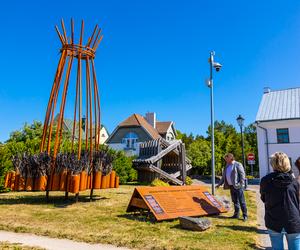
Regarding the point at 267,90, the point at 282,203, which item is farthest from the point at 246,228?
the point at 267,90

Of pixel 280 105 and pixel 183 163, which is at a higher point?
pixel 280 105

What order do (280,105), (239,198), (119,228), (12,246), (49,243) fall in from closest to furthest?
(12,246), (49,243), (119,228), (239,198), (280,105)

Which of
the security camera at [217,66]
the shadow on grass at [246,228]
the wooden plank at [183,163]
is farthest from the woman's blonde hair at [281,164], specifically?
the wooden plank at [183,163]

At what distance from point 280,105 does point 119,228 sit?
82.9 feet

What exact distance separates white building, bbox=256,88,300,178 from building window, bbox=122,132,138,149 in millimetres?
15804

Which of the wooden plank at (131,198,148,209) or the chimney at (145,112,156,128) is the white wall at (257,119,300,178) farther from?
the wooden plank at (131,198,148,209)

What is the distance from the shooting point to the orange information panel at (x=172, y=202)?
23.4ft

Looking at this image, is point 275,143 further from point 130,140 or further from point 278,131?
point 130,140

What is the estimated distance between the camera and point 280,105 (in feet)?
89.9

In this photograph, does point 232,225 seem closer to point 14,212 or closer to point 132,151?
point 14,212

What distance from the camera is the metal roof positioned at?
25.7 m

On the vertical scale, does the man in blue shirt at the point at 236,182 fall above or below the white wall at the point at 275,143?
below

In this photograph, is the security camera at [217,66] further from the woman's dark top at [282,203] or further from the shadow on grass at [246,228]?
the woman's dark top at [282,203]

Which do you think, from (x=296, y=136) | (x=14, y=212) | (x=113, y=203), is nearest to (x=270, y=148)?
(x=296, y=136)
